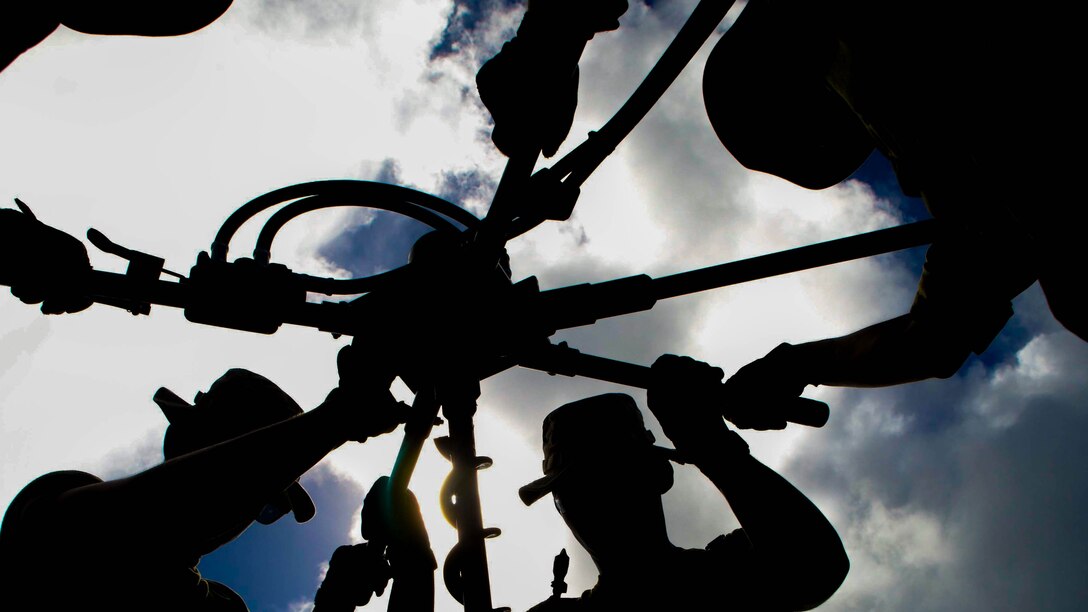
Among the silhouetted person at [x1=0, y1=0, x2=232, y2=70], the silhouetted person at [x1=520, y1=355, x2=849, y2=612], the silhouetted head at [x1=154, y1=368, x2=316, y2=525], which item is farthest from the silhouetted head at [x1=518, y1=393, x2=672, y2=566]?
the silhouetted person at [x1=0, y1=0, x2=232, y2=70]

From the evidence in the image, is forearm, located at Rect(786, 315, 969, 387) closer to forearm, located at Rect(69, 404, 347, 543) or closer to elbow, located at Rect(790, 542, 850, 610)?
elbow, located at Rect(790, 542, 850, 610)

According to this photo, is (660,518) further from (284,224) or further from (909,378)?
(284,224)

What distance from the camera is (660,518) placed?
4.19 metres

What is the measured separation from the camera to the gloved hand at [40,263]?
2682 millimetres

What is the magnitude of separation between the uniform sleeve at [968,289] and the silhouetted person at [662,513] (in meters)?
1.16

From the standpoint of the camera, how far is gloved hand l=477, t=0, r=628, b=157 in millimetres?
2197

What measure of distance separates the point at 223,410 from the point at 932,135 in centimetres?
470

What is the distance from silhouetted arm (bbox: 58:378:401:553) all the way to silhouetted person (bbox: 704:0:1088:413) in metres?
2.32

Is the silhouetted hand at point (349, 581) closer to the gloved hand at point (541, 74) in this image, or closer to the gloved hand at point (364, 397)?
the gloved hand at point (364, 397)

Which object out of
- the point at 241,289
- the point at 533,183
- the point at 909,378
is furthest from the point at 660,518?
the point at 241,289

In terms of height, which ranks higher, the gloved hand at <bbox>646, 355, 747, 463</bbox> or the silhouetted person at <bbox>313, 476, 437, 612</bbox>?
the gloved hand at <bbox>646, 355, 747, 463</bbox>

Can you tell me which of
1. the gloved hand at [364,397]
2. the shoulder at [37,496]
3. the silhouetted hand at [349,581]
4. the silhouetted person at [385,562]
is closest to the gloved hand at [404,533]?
the silhouetted person at [385,562]

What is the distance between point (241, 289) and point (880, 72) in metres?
3.10

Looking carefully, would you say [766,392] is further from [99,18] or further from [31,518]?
[31,518]
